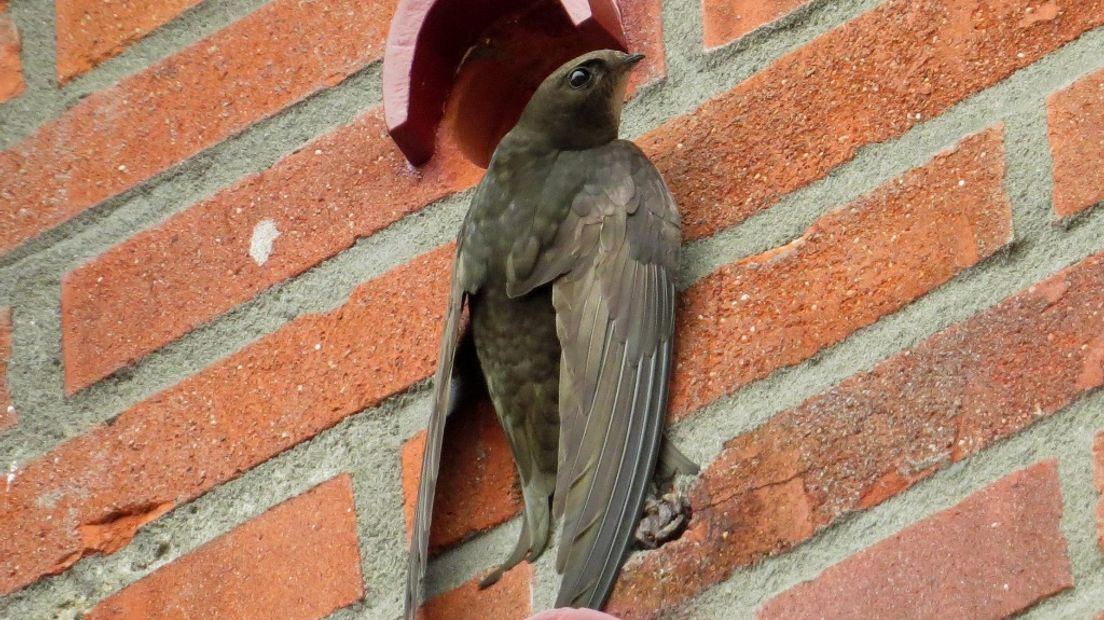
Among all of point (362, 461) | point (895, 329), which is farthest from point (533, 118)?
point (895, 329)

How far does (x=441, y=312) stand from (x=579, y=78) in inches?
8.1

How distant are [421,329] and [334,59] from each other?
0.27 meters

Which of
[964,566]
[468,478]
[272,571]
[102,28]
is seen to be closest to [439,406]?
[468,478]

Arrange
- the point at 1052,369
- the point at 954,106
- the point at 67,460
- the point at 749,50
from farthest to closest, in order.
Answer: the point at 67,460 → the point at 749,50 → the point at 954,106 → the point at 1052,369

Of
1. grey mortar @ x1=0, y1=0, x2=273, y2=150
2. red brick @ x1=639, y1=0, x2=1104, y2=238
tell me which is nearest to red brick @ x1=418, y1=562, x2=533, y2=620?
red brick @ x1=639, y1=0, x2=1104, y2=238

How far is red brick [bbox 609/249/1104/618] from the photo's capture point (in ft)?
3.85

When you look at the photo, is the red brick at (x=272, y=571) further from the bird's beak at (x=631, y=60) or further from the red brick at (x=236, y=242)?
the bird's beak at (x=631, y=60)

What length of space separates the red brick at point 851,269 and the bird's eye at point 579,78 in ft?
0.79

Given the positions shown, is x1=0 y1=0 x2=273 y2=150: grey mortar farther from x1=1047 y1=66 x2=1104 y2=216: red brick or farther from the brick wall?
x1=1047 y1=66 x2=1104 y2=216: red brick

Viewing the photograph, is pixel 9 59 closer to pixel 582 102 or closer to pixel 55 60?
pixel 55 60

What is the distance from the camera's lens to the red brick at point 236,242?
1514 mm

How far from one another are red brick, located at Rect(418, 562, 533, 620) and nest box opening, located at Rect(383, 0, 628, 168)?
0.35m

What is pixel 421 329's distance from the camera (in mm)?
1439

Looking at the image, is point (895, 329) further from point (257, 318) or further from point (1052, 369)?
point (257, 318)
